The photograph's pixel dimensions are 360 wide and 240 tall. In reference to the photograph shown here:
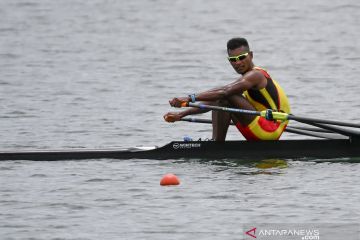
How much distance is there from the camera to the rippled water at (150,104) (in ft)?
49.6

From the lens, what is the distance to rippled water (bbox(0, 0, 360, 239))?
15117 millimetres

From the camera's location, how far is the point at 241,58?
57.1 feet

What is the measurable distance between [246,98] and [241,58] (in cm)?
61

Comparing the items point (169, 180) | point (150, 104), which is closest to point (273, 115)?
point (169, 180)

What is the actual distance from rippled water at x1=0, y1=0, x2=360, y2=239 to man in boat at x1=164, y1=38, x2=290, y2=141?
51cm

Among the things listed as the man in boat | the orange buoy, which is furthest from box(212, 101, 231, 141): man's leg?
the orange buoy

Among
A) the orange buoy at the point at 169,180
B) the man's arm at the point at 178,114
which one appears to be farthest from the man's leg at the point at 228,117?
the orange buoy at the point at 169,180

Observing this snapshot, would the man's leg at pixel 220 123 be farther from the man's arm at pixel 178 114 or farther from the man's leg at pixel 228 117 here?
the man's arm at pixel 178 114

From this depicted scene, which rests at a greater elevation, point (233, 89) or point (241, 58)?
point (241, 58)

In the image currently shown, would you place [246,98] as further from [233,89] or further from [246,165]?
[246,165]

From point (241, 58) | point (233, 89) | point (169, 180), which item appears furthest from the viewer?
point (241, 58)

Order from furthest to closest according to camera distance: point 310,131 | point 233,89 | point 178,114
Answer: point 310,131
point 178,114
point 233,89

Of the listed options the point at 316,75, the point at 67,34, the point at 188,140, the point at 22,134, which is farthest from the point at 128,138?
the point at 67,34

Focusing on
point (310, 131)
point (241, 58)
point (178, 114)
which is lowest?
point (310, 131)
